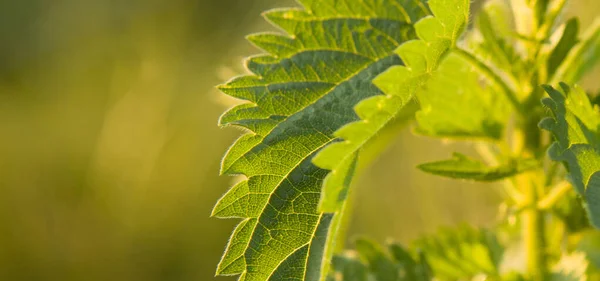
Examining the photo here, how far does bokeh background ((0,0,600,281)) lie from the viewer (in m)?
4.11

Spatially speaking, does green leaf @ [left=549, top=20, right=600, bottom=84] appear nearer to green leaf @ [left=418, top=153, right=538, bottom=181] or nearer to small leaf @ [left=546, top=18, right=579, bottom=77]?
small leaf @ [left=546, top=18, right=579, bottom=77]

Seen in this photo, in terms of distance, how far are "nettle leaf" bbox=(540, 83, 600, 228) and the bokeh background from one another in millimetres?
2479

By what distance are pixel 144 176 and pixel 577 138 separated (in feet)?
12.6

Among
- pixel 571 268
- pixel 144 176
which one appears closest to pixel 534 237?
pixel 571 268

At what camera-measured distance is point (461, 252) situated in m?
1.18

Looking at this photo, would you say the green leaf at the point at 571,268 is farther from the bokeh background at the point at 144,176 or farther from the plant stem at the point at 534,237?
the bokeh background at the point at 144,176

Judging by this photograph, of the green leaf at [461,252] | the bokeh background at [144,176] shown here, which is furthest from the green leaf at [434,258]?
the bokeh background at [144,176]

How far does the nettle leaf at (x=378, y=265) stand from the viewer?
3.69ft

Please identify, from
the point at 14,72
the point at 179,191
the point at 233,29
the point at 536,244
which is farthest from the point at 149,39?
the point at 536,244

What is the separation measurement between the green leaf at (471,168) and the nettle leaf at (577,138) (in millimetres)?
152

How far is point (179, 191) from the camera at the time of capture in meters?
4.57

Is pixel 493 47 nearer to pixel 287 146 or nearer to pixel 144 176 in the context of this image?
pixel 287 146

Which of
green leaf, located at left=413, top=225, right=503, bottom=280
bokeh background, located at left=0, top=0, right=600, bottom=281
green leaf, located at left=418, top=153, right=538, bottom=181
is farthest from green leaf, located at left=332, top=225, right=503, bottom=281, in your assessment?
bokeh background, located at left=0, top=0, right=600, bottom=281

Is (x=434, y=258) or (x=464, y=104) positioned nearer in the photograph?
(x=464, y=104)
